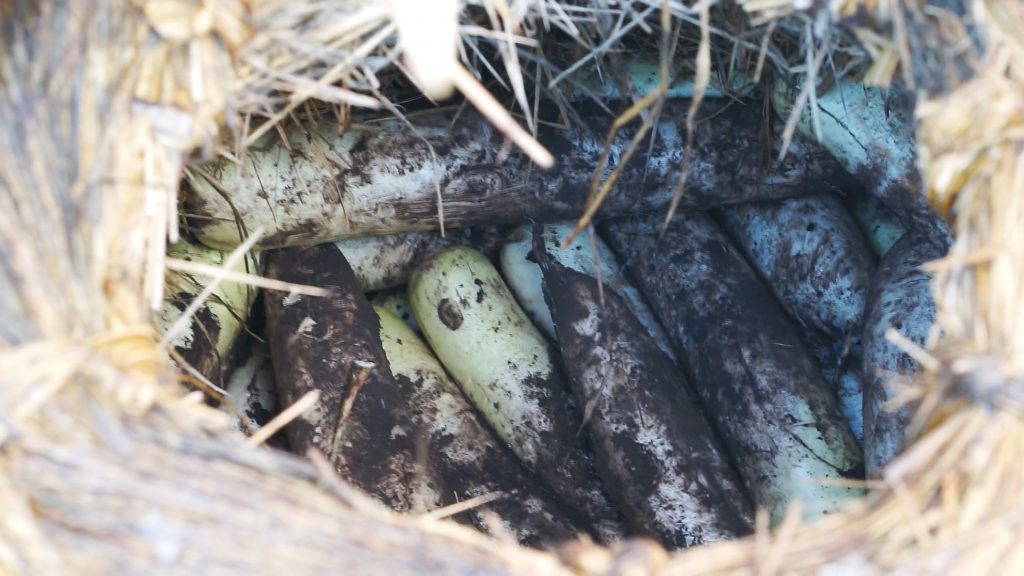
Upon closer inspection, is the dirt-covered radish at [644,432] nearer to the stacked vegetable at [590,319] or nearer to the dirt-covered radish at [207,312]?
the stacked vegetable at [590,319]

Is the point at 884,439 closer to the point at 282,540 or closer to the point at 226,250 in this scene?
the point at 282,540

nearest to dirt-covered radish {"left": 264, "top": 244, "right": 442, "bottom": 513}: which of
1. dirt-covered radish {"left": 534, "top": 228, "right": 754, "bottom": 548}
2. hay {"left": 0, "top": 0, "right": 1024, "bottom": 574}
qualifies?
dirt-covered radish {"left": 534, "top": 228, "right": 754, "bottom": 548}

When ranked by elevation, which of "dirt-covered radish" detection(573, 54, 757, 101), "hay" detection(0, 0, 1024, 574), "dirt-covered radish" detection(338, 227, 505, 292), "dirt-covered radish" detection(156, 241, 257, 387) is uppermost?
"dirt-covered radish" detection(573, 54, 757, 101)

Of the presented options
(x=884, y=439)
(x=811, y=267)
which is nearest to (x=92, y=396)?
(x=884, y=439)

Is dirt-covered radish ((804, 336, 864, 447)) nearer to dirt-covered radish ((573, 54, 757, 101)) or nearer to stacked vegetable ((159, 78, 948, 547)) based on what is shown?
stacked vegetable ((159, 78, 948, 547))

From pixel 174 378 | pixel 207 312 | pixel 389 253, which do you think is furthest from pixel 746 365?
pixel 174 378

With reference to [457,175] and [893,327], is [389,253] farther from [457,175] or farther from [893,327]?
[893,327]

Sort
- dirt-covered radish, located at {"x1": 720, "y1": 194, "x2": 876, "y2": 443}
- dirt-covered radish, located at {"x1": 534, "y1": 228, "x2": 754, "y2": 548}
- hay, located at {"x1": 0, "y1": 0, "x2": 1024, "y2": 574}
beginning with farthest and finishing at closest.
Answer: dirt-covered radish, located at {"x1": 720, "y1": 194, "x2": 876, "y2": 443}, dirt-covered radish, located at {"x1": 534, "y1": 228, "x2": 754, "y2": 548}, hay, located at {"x1": 0, "y1": 0, "x2": 1024, "y2": 574}
